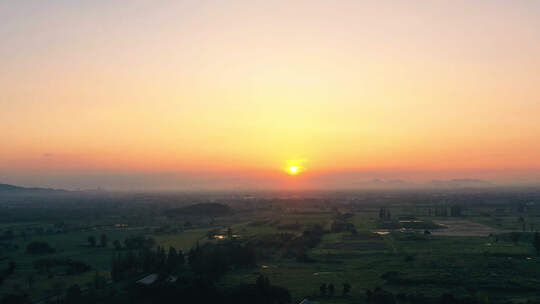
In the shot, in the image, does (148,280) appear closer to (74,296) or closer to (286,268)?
(74,296)

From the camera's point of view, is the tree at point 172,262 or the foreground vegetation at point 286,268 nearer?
the foreground vegetation at point 286,268

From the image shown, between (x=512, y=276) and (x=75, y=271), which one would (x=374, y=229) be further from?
(x=75, y=271)

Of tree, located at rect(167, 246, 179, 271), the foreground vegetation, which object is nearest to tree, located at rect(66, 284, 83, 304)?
the foreground vegetation

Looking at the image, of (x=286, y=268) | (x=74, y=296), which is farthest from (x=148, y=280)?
(x=286, y=268)

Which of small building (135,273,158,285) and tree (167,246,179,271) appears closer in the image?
small building (135,273,158,285)

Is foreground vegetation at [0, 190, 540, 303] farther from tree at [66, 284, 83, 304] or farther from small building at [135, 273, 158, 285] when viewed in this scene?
small building at [135, 273, 158, 285]

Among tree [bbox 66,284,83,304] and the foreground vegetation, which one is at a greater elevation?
tree [bbox 66,284,83,304]

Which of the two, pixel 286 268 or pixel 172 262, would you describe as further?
pixel 286 268

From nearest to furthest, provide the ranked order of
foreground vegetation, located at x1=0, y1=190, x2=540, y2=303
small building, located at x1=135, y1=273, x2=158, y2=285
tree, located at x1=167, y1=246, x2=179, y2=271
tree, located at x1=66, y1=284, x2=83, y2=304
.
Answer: tree, located at x1=66, y1=284, x2=83, y2=304
foreground vegetation, located at x1=0, y1=190, x2=540, y2=303
small building, located at x1=135, y1=273, x2=158, y2=285
tree, located at x1=167, y1=246, x2=179, y2=271

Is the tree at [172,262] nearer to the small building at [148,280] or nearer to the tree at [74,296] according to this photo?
the small building at [148,280]

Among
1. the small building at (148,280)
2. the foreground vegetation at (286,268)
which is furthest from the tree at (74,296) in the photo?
the small building at (148,280)

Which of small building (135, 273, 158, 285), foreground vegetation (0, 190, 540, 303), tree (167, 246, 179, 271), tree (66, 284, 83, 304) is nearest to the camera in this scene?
tree (66, 284, 83, 304)
